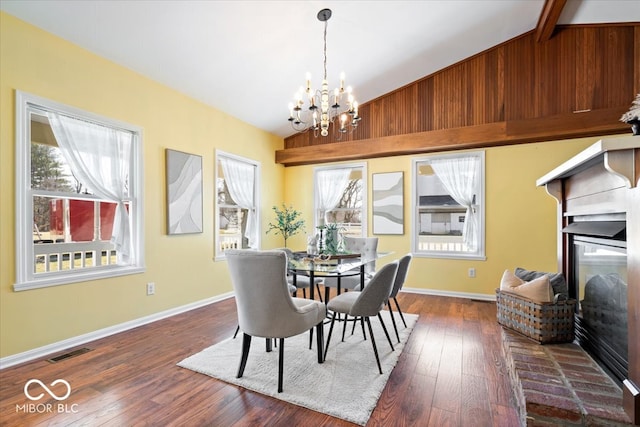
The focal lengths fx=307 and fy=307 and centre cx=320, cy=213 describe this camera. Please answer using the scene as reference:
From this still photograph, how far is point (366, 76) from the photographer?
4.46 m

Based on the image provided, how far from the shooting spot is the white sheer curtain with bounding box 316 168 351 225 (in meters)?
5.57

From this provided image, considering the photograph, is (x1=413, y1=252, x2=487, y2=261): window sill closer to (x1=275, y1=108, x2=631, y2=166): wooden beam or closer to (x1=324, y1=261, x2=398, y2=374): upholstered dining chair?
(x1=275, y1=108, x2=631, y2=166): wooden beam

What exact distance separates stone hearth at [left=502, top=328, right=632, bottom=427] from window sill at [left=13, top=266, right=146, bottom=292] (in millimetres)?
3599

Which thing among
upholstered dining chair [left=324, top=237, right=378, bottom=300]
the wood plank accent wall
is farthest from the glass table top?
the wood plank accent wall

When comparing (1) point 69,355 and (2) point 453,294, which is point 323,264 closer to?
(1) point 69,355

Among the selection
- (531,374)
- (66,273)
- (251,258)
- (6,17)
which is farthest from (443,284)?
(6,17)

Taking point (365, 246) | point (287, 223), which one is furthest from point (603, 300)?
point (287, 223)

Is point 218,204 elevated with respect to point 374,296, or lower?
elevated

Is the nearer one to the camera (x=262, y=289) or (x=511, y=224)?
(x=262, y=289)

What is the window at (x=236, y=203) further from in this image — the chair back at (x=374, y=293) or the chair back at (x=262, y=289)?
the chair back at (x=374, y=293)

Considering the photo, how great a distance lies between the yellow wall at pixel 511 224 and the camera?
420cm

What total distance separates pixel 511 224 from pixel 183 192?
14.8ft

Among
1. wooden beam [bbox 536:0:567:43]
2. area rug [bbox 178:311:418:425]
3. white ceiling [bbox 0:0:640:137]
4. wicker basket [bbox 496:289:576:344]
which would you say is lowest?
area rug [bbox 178:311:418:425]

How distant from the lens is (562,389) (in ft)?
5.43
